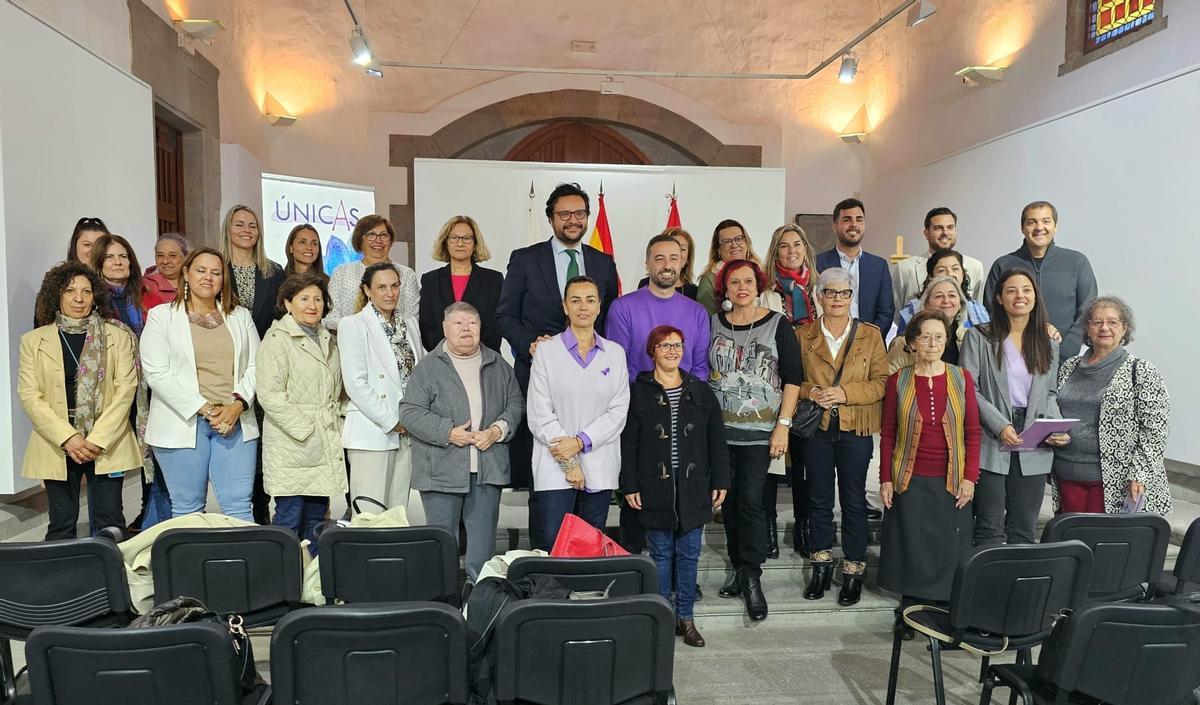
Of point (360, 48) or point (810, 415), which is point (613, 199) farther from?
point (810, 415)

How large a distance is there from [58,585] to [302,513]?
131cm

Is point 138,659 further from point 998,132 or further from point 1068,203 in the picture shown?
point 998,132

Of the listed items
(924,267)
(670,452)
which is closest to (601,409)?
(670,452)

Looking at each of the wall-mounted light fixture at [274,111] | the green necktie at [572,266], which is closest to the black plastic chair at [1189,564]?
the green necktie at [572,266]

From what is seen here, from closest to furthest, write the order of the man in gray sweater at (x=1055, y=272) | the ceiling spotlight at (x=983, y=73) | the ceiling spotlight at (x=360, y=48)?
the man in gray sweater at (x=1055, y=272), the ceiling spotlight at (x=360, y=48), the ceiling spotlight at (x=983, y=73)

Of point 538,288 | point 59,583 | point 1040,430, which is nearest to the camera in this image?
point 59,583

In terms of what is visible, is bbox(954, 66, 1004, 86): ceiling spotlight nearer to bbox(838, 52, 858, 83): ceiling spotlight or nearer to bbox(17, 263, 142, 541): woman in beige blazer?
bbox(838, 52, 858, 83): ceiling spotlight

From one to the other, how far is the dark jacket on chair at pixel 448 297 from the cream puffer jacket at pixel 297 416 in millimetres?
542

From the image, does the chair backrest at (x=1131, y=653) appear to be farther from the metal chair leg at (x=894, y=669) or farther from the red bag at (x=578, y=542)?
the red bag at (x=578, y=542)

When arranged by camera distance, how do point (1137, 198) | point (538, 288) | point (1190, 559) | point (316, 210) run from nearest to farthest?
point (1190, 559) → point (538, 288) → point (1137, 198) → point (316, 210)

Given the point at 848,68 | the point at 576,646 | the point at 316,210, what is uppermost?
the point at 848,68

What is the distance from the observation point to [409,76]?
348 inches

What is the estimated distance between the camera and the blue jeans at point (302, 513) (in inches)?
136

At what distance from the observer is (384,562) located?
2.45m
